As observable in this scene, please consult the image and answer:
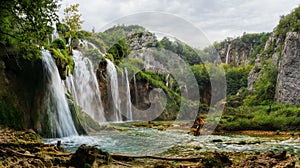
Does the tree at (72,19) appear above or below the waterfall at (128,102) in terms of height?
above

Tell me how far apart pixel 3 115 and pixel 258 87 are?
1189 inches

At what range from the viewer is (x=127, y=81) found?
29016mm

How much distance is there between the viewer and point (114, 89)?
85.3ft

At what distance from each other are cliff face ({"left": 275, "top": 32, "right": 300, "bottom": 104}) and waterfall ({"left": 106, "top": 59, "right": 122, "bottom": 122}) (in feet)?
53.4

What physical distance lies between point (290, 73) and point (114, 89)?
17.3m

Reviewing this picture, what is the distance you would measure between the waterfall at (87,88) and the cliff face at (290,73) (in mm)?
17811

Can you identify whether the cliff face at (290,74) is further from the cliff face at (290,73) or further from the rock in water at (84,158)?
the rock in water at (84,158)

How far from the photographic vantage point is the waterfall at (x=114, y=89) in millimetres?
25469

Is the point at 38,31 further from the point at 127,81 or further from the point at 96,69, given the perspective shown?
the point at 127,81

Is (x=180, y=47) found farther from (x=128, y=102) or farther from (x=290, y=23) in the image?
(x=290, y=23)

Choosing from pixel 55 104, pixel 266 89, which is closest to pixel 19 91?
pixel 55 104

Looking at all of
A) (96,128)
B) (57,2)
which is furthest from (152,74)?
(57,2)

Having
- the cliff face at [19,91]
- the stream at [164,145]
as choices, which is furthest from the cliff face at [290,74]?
the cliff face at [19,91]

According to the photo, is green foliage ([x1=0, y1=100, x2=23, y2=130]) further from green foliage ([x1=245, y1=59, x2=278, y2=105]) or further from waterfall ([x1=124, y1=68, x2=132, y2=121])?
green foliage ([x1=245, y1=59, x2=278, y2=105])
